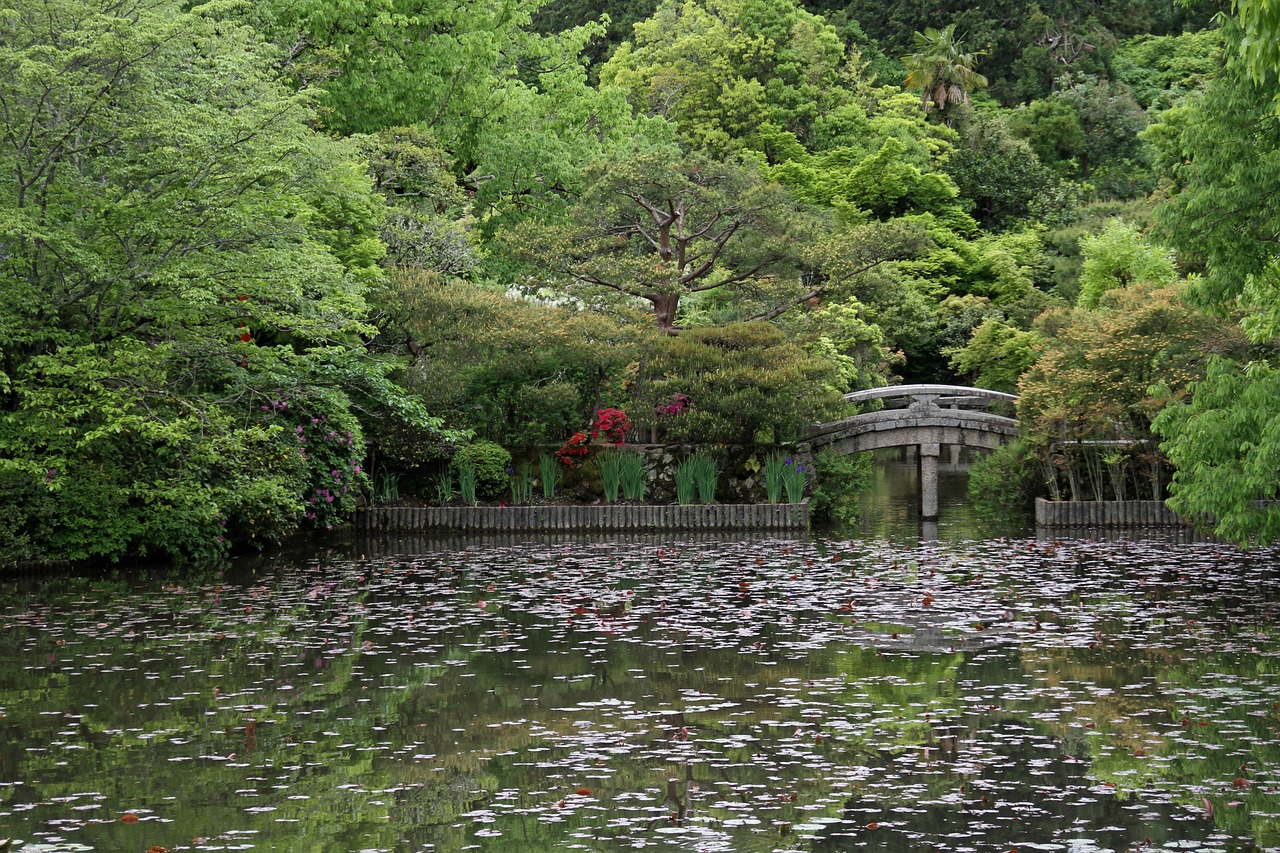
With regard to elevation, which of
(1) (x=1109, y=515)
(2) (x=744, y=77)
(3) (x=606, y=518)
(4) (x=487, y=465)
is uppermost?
(2) (x=744, y=77)

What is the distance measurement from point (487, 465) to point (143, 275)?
9205mm

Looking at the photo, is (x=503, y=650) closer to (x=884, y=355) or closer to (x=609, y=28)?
(x=884, y=355)

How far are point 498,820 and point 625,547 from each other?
47.5 feet

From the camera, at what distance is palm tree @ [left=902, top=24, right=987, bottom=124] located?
50281mm

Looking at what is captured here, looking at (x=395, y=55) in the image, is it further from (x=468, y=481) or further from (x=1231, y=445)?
(x=1231, y=445)

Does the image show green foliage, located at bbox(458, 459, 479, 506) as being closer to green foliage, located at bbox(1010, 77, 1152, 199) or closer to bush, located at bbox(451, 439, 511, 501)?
bush, located at bbox(451, 439, 511, 501)

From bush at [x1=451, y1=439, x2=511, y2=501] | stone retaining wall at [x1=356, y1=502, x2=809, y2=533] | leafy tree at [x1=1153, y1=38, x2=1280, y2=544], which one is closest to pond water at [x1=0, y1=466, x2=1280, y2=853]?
leafy tree at [x1=1153, y1=38, x2=1280, y2=544]

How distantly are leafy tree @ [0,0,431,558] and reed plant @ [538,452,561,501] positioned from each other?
6.23 metres

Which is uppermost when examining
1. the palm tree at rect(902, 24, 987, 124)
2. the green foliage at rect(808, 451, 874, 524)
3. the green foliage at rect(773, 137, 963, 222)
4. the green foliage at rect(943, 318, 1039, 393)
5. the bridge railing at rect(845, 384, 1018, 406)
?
the palm tree at rect(902, 24, 987, 124)

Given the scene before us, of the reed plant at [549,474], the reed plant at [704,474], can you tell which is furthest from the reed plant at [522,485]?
the reed plant at [704,474]

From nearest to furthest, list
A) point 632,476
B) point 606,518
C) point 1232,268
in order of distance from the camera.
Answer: point 1232,268 < point 606,518 < point 632,476

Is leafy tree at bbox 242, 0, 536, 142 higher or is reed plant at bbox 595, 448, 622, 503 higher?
leafy tree at bbox 242, 0, 536, 142

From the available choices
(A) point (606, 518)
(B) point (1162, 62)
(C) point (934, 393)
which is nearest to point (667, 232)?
(C) point (934, 393)

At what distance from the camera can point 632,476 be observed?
26750mm
